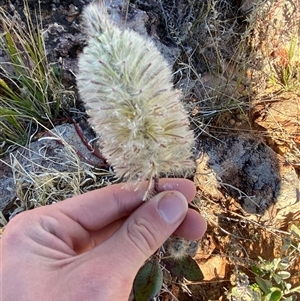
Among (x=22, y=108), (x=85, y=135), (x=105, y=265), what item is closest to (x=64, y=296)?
(x=105, y=265)

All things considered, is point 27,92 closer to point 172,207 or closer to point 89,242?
point 89,242

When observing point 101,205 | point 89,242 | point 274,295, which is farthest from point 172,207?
point 274,295

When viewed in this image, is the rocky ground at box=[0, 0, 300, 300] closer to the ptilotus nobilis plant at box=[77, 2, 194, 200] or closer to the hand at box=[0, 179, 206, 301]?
the hand at box=[0, 179, 206, 301]

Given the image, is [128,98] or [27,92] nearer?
[128,98]

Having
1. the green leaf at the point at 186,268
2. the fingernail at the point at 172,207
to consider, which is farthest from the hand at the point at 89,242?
the green leaf at the point at 186,268

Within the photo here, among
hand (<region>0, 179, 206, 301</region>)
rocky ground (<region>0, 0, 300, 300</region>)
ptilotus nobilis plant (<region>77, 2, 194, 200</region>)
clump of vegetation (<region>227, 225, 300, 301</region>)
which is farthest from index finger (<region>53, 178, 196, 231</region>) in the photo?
clump of vegetation (<region>227, 225, 300, 301</region>)

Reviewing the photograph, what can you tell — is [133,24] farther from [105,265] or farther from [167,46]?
[105,265]

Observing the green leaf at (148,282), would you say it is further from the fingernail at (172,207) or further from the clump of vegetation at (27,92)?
the clump of vegetation at (27,92)
